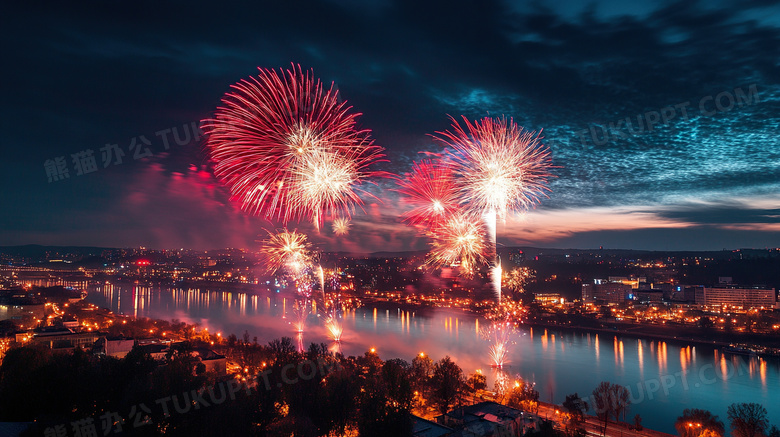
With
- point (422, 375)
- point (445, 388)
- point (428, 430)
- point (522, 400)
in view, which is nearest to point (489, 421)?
point (428, 430)

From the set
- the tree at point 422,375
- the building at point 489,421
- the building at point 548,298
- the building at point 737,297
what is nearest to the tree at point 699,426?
the building at point 489,421

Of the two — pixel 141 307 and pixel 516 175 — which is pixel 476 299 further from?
pixel 516 175

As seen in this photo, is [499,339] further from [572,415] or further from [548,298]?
[548,298]

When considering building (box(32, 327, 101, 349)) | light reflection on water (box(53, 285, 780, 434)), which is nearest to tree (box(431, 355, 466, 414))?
light reflection on water (box(53, 285, 780, 434))

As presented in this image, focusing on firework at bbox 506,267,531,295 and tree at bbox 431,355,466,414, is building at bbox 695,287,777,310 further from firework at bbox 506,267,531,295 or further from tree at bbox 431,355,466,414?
tree at bbox 431,355,466,414

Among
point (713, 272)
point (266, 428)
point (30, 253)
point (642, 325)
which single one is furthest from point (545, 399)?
point (30, 253)

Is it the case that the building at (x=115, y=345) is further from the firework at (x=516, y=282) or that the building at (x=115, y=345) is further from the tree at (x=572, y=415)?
the firework at (x=516, y=282)

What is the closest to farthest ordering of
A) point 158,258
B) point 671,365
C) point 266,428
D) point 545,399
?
point 266,428
point 545,399
point 671,365
point 158,258
